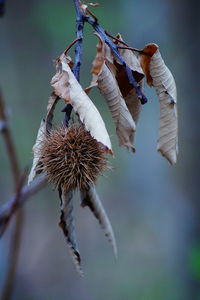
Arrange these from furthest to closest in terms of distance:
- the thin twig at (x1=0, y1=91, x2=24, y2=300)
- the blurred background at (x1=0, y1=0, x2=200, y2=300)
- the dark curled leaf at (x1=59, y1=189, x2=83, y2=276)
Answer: the blurred background at (x1=0, y1=0, x2=200, y2=300)
the thin twig at (x1=0, y1=91, x2=24, y2=300)
the dark curled leaf at (x1=59, y1=189, x2=83, y2=276)

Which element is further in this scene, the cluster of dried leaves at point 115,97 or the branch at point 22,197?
the branch at point 22,197

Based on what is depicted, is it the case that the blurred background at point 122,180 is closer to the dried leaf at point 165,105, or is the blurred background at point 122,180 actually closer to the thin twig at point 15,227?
the thin twig at point 15,227

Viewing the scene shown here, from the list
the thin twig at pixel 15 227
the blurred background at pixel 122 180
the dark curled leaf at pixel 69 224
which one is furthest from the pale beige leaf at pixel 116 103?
the blurred background at pixel 122 180

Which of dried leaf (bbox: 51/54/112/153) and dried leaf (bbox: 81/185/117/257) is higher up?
dried leaf (bbox: 51/54/112/153)

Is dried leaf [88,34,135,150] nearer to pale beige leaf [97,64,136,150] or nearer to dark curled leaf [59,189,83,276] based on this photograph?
pale beige leaf [97,64,136,150]

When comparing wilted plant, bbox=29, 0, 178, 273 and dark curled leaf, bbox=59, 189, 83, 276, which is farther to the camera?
dark curled leaf, bbox=59, 189, 83, 276

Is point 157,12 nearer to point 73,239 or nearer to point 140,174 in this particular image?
point 140,174

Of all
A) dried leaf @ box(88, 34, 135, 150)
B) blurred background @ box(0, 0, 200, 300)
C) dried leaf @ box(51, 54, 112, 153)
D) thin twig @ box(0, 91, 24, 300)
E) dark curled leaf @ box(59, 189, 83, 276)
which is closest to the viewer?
dried leaf @ box(51, 54, 112, 153)

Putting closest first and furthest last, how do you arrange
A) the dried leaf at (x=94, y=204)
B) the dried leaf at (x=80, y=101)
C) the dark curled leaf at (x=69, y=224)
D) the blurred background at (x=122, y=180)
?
the dried leaf at (x=80, y=101)
the dark curled leaf at (x=69, y=224)
the dried leaf at (x=94, y=204)
the blurred background at (x=122, y=180)

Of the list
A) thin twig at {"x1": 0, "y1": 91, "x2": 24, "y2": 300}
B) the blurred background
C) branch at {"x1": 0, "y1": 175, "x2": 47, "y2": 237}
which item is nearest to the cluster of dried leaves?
branch at {"x1": 0, "y1": 175, "x2": 47, "y2": 237}
